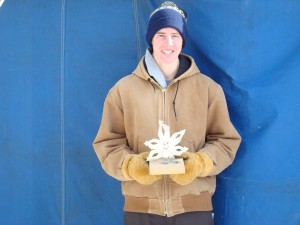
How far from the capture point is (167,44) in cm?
238

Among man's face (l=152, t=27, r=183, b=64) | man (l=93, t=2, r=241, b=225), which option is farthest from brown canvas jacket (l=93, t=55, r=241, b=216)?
man's face (l=152, t=27, r=183, b=64)

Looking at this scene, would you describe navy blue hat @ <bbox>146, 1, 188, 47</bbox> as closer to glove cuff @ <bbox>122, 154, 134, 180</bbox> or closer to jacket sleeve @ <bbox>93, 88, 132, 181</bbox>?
jacket sleeve @ <bbox>93, 88, 132, 181</bbox>

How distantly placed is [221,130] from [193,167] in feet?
1.11

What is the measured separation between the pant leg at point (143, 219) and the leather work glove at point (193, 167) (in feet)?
0.74

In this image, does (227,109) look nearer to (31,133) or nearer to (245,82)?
(245,82)

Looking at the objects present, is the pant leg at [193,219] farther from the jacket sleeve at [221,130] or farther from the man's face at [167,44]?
the man's face at [167,44]

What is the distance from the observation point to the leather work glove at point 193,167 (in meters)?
2.22

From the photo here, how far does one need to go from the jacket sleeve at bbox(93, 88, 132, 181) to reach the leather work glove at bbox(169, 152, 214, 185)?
0.31 metres

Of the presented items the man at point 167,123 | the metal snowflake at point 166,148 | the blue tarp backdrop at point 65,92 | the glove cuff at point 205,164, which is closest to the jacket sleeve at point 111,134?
the man at point 167,123

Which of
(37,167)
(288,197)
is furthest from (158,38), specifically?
(37,167)

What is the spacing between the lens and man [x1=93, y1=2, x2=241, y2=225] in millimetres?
2373

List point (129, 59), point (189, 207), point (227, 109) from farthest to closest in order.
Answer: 1. point (129, 59)
2. point (227, 109)
3. point (189, 207)

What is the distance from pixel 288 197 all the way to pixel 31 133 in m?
1.58

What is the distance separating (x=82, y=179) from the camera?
10.1 ft
